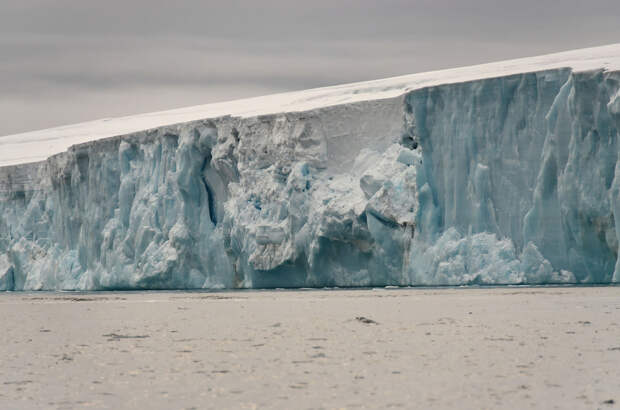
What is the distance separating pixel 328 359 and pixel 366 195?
1423 centimetres

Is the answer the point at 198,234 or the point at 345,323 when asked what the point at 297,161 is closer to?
the point at 198,234

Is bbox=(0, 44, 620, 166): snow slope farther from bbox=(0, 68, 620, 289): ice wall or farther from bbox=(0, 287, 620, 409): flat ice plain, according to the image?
bbox=(0, 287, 620, 409): flat ice plain

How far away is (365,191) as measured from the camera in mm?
21781

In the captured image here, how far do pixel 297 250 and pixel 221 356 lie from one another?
47.2ft

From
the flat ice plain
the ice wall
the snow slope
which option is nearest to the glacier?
the ice wall

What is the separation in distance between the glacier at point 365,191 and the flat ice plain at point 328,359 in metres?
5.53

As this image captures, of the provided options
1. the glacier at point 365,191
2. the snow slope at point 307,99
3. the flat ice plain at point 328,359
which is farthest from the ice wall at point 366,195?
the flat ice plain at point 328,359

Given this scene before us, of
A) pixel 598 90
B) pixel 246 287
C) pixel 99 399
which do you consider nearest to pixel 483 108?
pixel 598 90

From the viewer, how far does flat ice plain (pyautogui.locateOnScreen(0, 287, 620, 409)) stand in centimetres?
582

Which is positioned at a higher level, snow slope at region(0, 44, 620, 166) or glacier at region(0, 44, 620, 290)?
snow slope at region(0, 44, 620, 166)

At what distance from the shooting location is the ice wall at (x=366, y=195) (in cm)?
1867

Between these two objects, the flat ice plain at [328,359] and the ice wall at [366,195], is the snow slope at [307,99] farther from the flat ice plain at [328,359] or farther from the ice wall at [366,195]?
the flat ice plain at [328,359]

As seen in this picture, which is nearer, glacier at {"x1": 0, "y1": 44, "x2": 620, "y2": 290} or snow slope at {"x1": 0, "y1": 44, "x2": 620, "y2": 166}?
glacier at {"x1": 0, "y1": 44, "x2": 620, "y2": 290}

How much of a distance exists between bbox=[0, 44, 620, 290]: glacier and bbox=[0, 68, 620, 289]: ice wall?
34mm
